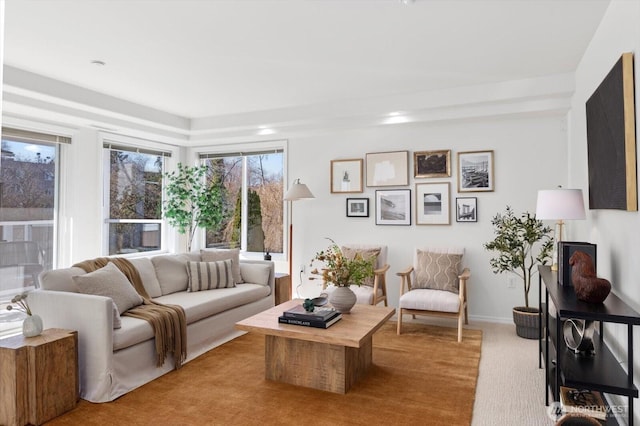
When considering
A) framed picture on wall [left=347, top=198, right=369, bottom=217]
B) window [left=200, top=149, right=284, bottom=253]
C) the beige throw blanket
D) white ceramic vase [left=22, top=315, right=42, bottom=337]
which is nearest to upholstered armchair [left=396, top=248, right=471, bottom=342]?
framed picture on wall [left=347, top=198, right=369, bottom=217]

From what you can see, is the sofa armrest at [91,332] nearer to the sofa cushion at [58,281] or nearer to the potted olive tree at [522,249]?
the sofa cushion at [58,281]

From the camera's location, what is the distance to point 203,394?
307cm

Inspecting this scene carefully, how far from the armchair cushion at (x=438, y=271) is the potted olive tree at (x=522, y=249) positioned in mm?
400

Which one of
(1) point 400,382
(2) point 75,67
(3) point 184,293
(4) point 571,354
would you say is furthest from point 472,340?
(2) point 75,67

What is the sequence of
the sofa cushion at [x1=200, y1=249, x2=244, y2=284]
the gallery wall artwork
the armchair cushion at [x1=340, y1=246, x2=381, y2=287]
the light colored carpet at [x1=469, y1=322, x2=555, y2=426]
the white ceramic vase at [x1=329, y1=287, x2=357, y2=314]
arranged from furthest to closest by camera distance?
the armchair cushion at [x1=340, y1=246, x2=381, y2=287]
the sofa cushion at [x1=200, y1=249, x2=244, y2=284]
the white ceramic vase at [x1=329, y1=287, x2=357, y2=314]
the light colored carpet at [x1=469, y1=322, x2=555, y2=426]
the gallery wall artwork

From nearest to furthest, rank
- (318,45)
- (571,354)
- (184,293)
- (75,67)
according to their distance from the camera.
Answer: (571,354), (318,45), (75,67), (184,293)

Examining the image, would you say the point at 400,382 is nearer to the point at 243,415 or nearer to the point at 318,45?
the point at 243,415

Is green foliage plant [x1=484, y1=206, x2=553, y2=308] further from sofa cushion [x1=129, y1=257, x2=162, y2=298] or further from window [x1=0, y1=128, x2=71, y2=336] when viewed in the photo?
window [x1=0, y1=128, x2=71, y2=336]

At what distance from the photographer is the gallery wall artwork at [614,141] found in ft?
7.50

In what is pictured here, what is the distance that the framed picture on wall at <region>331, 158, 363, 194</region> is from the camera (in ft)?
18.6

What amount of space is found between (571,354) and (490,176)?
108 inches

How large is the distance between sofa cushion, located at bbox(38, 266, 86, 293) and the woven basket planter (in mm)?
4013

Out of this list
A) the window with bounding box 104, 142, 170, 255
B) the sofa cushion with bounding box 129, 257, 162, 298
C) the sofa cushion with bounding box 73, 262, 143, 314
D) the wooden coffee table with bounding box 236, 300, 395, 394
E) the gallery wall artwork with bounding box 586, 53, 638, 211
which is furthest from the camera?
the window with bounding box 104, 142, 170, 255

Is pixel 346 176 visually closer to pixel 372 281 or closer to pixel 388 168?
pixel 388 168
